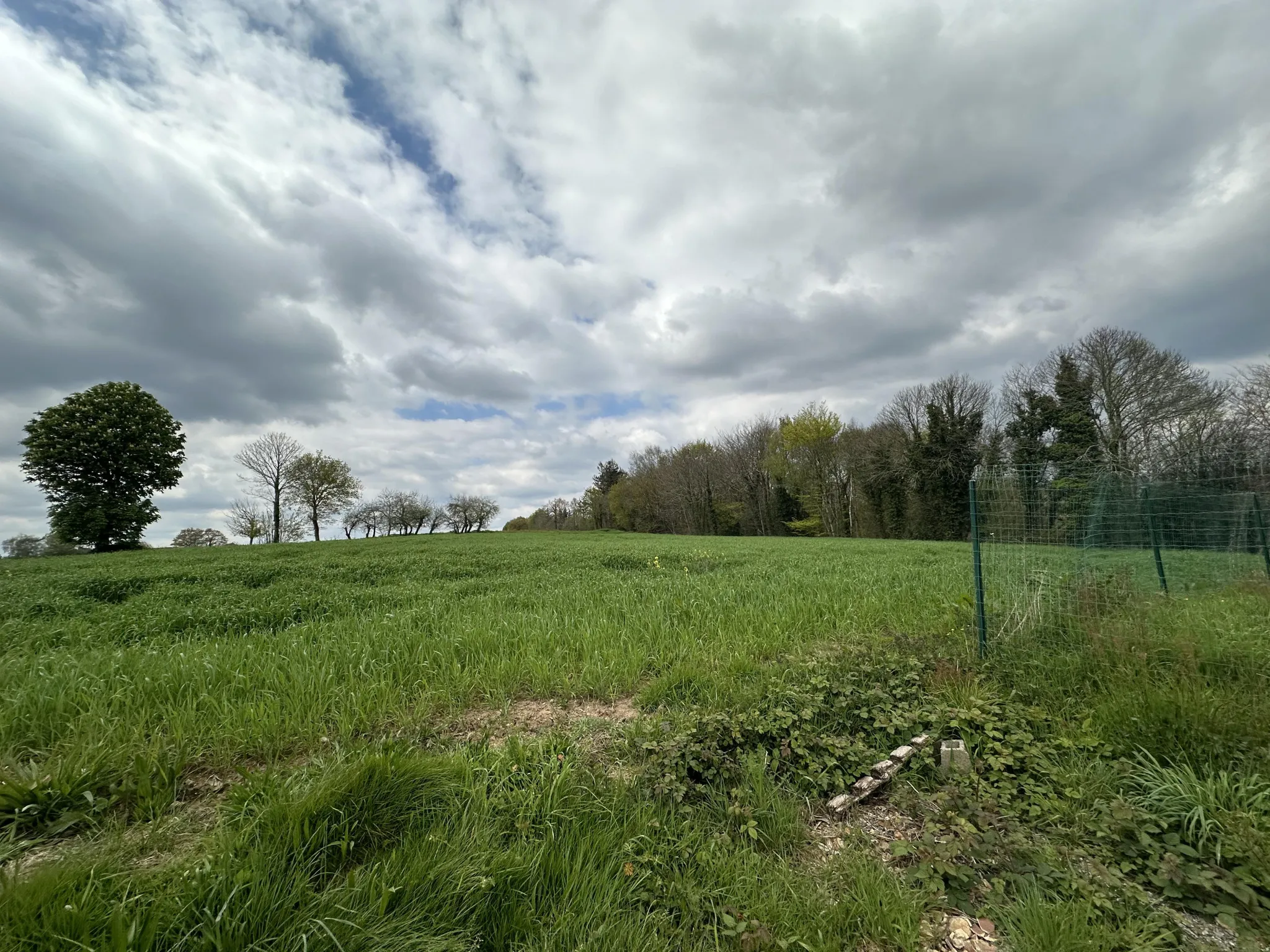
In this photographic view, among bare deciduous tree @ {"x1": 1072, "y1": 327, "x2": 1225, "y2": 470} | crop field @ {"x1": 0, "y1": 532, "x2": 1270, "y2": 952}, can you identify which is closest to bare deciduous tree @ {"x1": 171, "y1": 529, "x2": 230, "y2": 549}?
crop field @ {"x1": 0, "y1": 532, "x2": 1270, "y2": 952}

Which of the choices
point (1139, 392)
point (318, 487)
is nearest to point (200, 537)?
point (318, 487)

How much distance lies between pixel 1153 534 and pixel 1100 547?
1101mm

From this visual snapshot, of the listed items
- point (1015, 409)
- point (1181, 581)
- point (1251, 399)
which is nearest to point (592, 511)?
point (1015, 409)

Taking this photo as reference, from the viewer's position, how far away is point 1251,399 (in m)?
20.2

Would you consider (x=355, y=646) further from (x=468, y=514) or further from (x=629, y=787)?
(x=468, y=514)

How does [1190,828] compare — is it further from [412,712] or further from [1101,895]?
[412,712]

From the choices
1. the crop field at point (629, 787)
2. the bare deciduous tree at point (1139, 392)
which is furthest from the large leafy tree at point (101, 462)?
the bare deciduous tree at point (1139, 392)

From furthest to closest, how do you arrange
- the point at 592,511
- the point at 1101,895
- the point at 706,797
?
1. the point at 592,511
2. the point at 706,797
3. the point at 1101,895

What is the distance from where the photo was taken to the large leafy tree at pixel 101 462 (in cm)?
2936

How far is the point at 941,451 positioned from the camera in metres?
32.9

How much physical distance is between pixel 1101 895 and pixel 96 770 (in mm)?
4886

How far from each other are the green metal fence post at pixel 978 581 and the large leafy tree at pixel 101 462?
4373cm

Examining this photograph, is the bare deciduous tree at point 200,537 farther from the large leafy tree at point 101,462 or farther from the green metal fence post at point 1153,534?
the green metal fence post at point 1153,534

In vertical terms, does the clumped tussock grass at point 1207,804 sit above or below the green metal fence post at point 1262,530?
below
